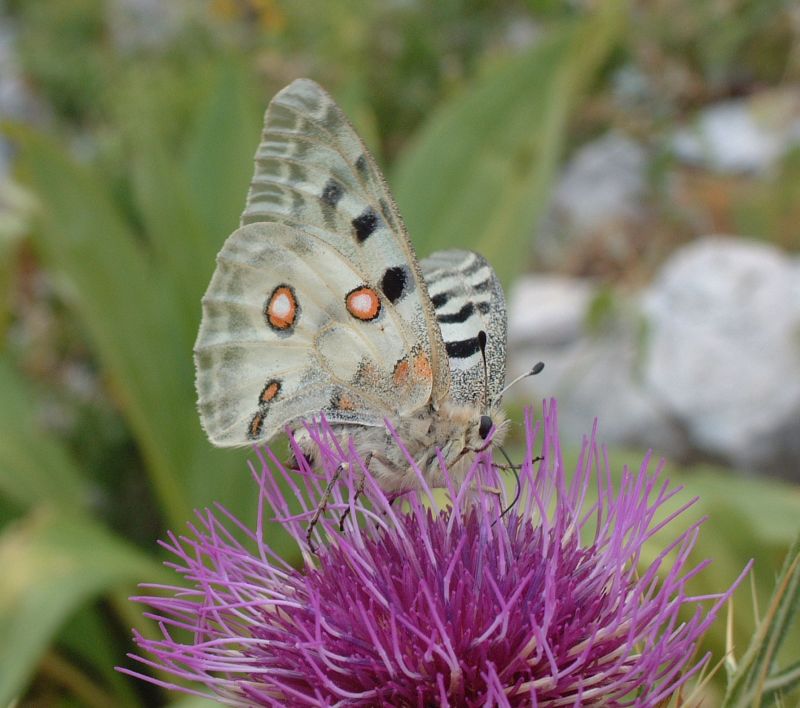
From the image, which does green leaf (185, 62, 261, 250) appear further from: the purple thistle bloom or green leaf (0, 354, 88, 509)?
the purple thistle bloom

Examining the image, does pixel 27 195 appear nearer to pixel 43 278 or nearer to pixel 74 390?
pixel 74 390

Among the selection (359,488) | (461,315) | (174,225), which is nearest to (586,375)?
(174,225)

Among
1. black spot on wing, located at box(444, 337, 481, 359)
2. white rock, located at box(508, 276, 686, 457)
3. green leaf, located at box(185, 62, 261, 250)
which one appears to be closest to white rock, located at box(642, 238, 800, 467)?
white rock, located at box(508, 276, 686, 457)

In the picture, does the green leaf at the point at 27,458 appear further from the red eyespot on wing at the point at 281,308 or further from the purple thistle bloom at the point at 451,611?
the purple thistle bloom at the point at 451,611

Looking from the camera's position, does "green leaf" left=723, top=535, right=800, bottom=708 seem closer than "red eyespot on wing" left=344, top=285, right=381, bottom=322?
Yes

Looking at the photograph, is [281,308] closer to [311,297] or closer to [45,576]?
[311,297]
